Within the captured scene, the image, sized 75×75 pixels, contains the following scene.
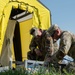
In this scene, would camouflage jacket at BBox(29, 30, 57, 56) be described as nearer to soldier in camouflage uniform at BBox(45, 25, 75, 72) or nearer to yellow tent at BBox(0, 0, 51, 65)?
soldier in camouflage uniform at BBox(45, 25, 75, 72)

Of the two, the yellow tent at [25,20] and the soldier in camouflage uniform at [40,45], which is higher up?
the yellow tent at [25,20]

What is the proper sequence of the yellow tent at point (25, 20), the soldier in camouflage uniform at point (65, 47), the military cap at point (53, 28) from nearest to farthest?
the soldier in camouflage uniform at point (65, 47) → the military cap at point (53, 28) → the yellow tent at point (25, 20)

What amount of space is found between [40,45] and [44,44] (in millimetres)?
282

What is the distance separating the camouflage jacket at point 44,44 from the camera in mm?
5762

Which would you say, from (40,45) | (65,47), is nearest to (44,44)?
(40,45)

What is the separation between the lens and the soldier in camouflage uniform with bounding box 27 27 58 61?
5.78 metres

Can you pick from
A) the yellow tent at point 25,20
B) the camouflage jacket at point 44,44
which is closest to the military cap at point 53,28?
the camouflage jacket at point 44,44

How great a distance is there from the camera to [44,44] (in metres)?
6.07

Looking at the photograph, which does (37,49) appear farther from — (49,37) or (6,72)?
(6,72)

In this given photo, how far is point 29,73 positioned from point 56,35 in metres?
1.70

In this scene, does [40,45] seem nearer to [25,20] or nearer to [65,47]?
[65,47]

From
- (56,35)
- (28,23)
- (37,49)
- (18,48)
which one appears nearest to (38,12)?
(28,23)

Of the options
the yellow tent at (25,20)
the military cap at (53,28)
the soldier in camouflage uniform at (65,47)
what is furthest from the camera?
the yellow tent at (25,20)

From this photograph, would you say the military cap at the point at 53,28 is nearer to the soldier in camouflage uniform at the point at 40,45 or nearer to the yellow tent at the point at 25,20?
the soldier in camouflage uniform at the point at 40,45
